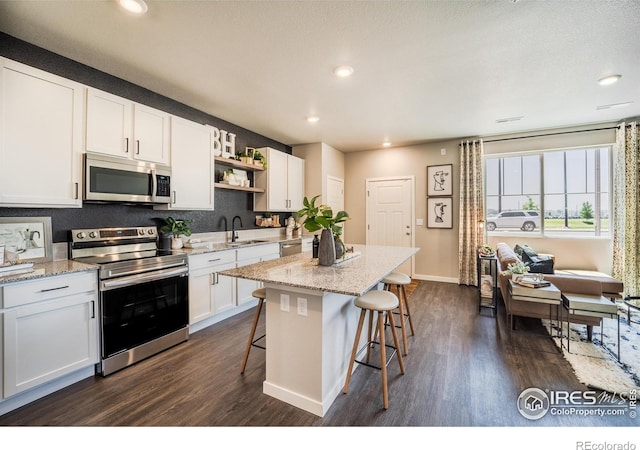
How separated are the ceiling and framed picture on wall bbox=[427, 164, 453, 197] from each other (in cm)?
154

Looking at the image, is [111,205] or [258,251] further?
[258,251]

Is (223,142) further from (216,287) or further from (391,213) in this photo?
(391,213)

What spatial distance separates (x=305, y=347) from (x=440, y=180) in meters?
4.55

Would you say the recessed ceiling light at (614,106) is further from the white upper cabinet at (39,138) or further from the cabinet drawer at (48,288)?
the cabinet drawer at (48,288)

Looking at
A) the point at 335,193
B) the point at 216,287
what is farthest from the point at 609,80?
the point at 216,287

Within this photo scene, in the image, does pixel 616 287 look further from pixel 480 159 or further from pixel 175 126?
pixel 175 126

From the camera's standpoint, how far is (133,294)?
244 centimetres

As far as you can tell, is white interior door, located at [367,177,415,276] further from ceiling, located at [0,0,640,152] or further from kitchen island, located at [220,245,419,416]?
kitchen island, located at [220,245,419,416]

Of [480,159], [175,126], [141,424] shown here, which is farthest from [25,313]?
[480,159]

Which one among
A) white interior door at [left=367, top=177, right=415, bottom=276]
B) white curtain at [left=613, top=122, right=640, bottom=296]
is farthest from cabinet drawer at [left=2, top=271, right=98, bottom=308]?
white curtain at [left=613, top=122, right=640, bottom=296]

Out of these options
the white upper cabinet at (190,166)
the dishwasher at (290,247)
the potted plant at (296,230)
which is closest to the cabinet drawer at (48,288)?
the white upper cabinet at (190,166)

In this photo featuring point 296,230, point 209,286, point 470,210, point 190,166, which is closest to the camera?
point 209,286

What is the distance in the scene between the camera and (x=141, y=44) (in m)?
2.30

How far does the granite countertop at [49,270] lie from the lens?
6.04ft
